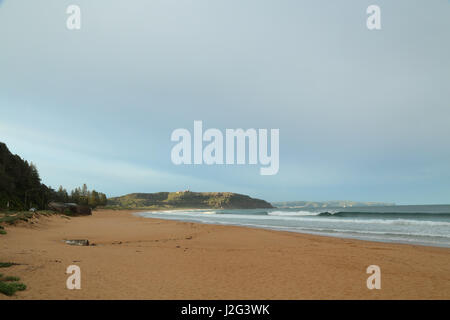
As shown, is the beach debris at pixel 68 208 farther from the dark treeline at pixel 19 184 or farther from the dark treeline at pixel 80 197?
the dark treeline at pixel 80 197

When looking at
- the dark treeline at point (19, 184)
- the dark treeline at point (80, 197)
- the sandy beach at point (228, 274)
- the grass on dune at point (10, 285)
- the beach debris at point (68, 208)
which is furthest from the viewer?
the dark treeline at point (80, 197)

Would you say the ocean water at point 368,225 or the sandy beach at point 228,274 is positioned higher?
the sandy beach at point 228,274

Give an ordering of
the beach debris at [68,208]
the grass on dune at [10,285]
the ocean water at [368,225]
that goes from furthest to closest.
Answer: the beach debris at [68,208], the ocean water at [368,225], the grass on dune at [10,285]

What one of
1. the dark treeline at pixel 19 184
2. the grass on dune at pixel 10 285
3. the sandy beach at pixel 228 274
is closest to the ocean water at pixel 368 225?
the sandy beach at pixel 228 274

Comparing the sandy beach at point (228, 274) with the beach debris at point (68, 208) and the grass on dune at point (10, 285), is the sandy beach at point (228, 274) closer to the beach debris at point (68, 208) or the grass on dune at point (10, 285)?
the grass on dune at point (10, 285)

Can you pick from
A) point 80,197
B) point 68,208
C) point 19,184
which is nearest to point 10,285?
point 68,208

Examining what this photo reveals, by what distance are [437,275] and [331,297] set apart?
477cm

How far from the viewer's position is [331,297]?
636 centimetres

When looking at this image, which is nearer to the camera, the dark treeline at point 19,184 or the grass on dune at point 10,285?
the grass on dune at point 10,285

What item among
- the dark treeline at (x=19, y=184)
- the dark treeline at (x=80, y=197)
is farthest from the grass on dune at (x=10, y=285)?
the dark treeline at (x=80, y=197)

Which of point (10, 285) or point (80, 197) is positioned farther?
point (80, 197)

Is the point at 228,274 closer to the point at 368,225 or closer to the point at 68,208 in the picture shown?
the point at 368,225
